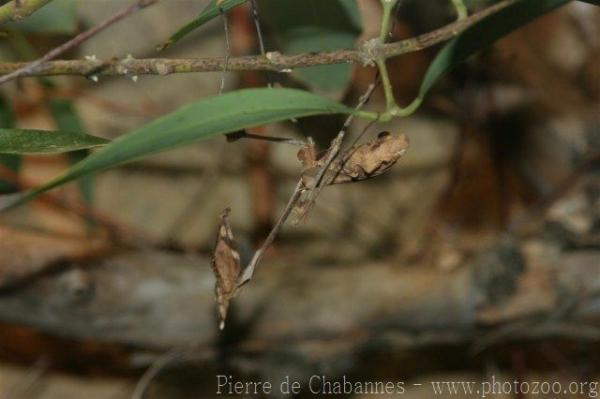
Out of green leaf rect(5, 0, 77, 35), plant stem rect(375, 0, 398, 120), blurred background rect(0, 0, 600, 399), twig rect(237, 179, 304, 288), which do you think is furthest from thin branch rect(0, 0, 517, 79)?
green leaf rect(5, 0, 77, 35)

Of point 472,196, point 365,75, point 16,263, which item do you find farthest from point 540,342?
point 16,263

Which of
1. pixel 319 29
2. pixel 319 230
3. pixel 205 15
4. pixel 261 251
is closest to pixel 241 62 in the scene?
pixel 205 15

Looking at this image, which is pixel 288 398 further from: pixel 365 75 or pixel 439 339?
pixel 365 75

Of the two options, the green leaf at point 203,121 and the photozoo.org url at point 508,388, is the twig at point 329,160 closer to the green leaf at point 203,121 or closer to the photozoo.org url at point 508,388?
the green leaf at point 203,121

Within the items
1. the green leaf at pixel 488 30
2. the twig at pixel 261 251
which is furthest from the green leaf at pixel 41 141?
the green leaf at pixel 488 30

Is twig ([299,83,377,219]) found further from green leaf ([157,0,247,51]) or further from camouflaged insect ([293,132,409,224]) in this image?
green leaf ([157,0,247,51])

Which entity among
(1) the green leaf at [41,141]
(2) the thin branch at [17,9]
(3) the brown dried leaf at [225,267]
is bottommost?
(3) the brown dried leaf at [225,267]

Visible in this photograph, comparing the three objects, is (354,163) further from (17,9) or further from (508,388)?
(508,388)
